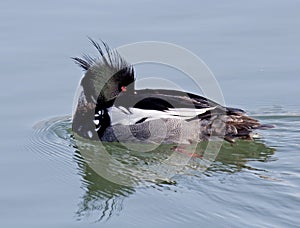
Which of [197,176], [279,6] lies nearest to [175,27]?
[279,6]

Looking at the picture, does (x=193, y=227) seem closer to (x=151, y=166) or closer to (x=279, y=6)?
(x=151, y=166)

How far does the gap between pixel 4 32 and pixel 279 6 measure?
3.51 meters

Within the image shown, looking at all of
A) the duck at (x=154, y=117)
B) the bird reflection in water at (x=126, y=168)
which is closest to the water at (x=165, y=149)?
the bird reflection in water at (x=126, y=168)

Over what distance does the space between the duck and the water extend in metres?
0.18

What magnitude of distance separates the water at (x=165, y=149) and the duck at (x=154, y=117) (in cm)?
18

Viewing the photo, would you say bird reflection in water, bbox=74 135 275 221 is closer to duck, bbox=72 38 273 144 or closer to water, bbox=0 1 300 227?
water, bbox=0 1 300 227

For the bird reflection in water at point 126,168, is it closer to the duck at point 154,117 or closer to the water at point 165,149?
the water at point 165,149

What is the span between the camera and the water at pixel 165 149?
6.77 m

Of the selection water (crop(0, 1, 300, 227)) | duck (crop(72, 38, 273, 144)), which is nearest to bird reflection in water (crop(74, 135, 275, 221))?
water (crop(0, 1, 300, 227))

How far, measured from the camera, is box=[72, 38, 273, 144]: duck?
8.47 metres

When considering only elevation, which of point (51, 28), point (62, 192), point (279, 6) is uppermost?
point (279, 6)

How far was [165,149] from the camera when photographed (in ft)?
27.5

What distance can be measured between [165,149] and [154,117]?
0.35 metres

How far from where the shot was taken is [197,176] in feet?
24.6
